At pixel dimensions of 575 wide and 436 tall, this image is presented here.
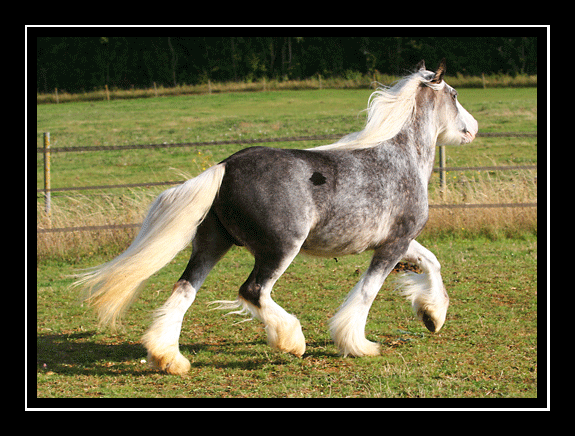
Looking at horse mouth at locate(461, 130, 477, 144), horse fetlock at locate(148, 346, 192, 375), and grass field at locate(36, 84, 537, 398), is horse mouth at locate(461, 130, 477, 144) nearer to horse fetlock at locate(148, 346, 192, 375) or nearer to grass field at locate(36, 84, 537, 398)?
grass field at locate(36, 84, 537, 398)

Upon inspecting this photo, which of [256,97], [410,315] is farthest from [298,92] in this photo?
[410,315]

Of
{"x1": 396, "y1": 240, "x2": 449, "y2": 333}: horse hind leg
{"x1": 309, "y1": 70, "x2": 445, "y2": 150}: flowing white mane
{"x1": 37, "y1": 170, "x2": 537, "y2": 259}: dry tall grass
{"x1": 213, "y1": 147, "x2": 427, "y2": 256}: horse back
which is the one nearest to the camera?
{"x1": 213, "y1": 147, "x2": 427, "y2": 256}: horse back

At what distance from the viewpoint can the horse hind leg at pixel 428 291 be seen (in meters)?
5.29

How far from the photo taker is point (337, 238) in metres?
4.65

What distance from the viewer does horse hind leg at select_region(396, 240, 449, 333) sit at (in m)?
5.29

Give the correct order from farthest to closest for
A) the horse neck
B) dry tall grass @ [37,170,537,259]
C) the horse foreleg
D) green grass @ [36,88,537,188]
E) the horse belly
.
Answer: green grass @ [36,88,537,188]
dry tall grass @ [37,170,537,259]
the horse neck
the horse foreleg
the horse belly

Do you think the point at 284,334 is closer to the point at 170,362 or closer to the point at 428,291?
the point at 170,362

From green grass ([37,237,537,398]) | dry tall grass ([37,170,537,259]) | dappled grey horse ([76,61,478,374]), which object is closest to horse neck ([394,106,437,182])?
dappled grey horse ([76,61,478,374])

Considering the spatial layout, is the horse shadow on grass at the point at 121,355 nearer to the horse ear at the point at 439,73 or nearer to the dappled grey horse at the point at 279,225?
the dappled grey horse at the point at 279,225

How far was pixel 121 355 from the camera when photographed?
201 inches

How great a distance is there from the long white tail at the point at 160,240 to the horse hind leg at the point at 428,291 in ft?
6.22

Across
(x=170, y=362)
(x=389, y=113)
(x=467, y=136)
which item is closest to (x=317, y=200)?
(x=389, y=113)

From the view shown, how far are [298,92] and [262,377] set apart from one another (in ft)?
117

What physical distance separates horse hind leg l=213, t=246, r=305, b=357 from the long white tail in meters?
0.56
